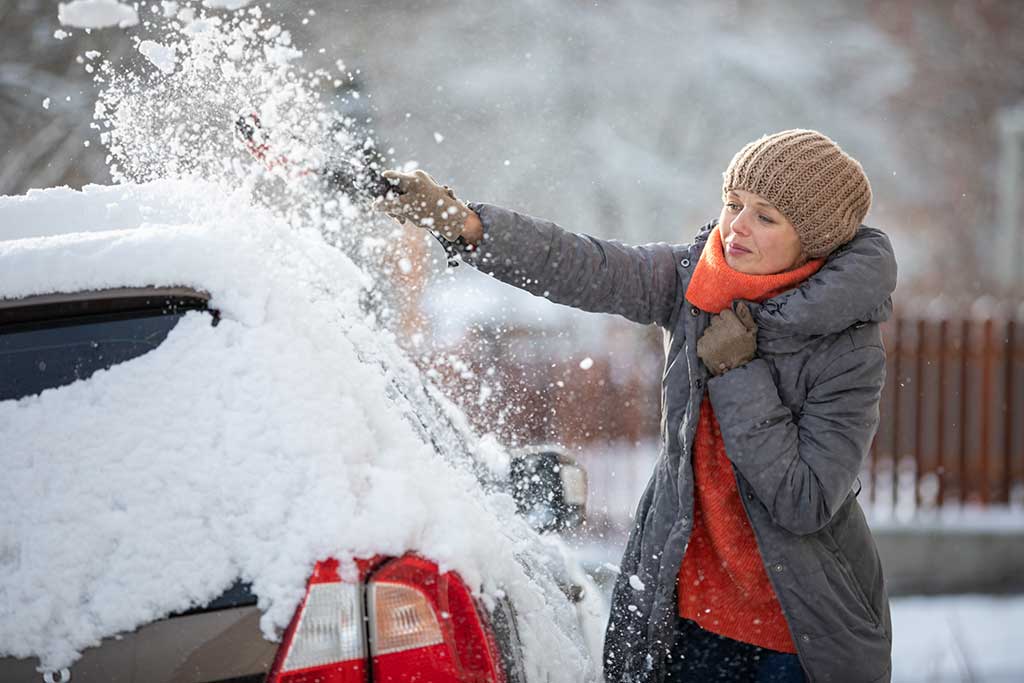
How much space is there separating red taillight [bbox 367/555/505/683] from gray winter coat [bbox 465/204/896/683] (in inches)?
32.3

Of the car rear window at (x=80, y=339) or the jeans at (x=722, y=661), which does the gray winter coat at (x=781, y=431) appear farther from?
the car rear window at (x=80, y=339)

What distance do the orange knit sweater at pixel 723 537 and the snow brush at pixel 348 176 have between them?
25.7 inches

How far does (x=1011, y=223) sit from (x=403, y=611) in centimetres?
1721

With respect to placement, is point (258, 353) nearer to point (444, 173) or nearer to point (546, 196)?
point (444, 173)

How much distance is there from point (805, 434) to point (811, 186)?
585mm

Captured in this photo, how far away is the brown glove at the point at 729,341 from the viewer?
2.19m

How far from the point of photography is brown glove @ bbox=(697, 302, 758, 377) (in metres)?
2.19

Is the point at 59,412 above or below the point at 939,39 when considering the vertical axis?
below

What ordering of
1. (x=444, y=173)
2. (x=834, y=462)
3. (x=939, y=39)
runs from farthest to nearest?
1. (x=939, y=39)
2. (x=444, y=173)
3. (x=834, y=462)

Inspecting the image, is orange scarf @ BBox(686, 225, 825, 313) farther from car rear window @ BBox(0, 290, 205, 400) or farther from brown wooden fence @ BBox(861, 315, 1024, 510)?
brown wooden fence @ BBox(861, 315, 1024, 510)

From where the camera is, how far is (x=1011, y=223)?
52.6 feet

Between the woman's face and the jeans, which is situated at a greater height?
the woman's face

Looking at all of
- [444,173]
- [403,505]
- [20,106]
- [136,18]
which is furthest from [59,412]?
[20,106]

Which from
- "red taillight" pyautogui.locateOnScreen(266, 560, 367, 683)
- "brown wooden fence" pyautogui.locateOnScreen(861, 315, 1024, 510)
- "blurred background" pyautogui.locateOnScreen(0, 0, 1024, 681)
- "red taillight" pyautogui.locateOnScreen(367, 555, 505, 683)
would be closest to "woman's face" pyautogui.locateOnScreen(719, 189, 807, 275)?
"red taillight" pyautogui.locateOnScreen(367, 555, 505, 683)
